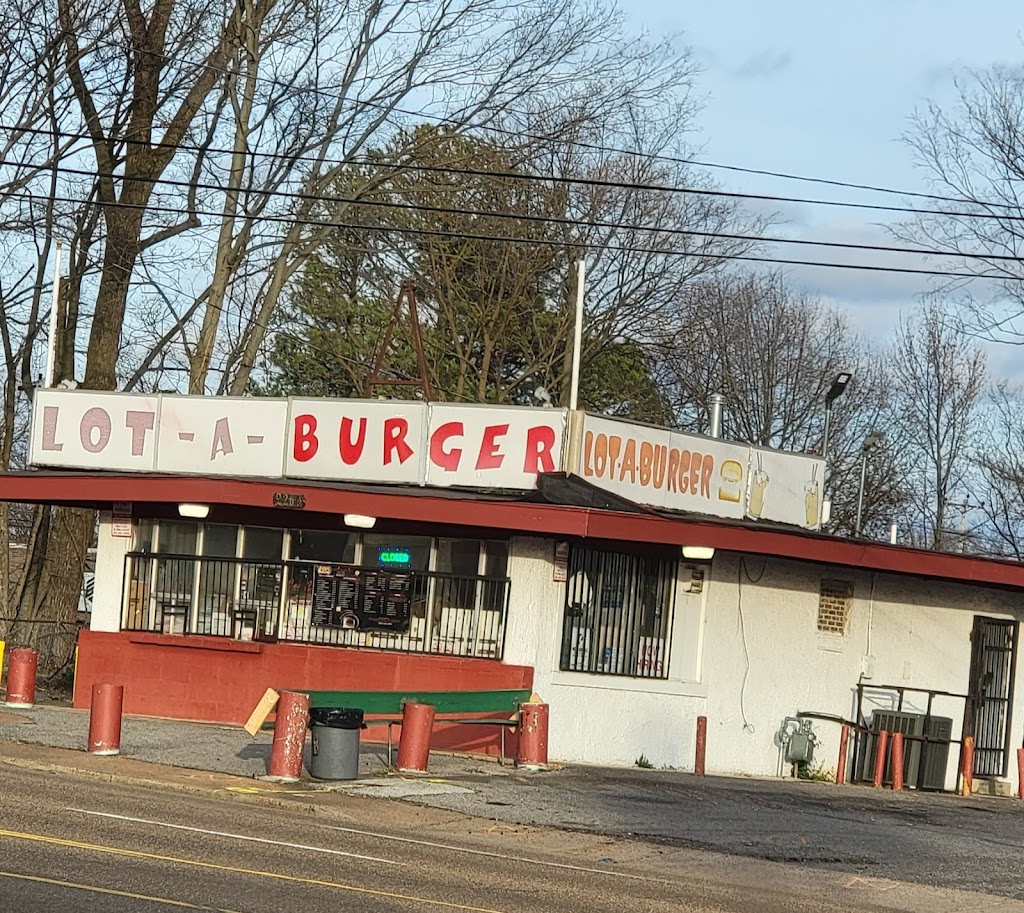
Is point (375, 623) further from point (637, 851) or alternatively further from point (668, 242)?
point (668, 242)

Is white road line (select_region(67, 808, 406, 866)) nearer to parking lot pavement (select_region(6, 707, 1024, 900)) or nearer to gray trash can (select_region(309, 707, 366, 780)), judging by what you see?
parking lot pavement (select_region(6, 707, 1024, 900))

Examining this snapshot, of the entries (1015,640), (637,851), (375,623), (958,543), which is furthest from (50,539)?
(958,543)

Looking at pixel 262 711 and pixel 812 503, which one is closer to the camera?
pixel 262 711

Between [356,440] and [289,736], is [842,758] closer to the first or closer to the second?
[356,440]

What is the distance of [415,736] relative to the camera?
55.5 ft

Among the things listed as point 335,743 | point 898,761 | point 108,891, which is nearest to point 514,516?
point 335,743

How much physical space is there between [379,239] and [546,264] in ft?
14.9

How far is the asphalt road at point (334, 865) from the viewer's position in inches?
366

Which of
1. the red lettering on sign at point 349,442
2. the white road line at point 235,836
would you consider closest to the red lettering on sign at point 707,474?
the red lettering on sign at point 349,442

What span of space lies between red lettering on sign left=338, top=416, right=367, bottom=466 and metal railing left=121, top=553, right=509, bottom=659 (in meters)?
1.42

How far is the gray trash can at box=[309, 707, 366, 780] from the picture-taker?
1595cm

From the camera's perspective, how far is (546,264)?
1671 inches

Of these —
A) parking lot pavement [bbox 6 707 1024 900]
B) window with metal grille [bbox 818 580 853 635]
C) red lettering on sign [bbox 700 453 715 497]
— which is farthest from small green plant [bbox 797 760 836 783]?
red lettering on sign [bbox 700 453 715 497]

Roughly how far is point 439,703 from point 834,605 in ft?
23.7
